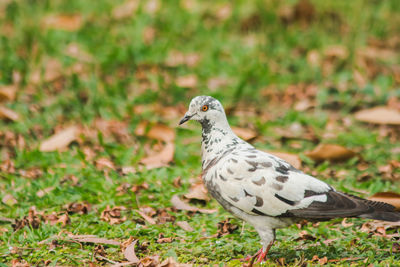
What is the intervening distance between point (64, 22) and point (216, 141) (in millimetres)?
4418

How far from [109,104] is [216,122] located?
2321 millimetres

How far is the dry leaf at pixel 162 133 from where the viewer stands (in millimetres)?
5305

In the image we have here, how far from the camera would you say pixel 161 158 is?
16.0ft

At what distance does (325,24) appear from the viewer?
7676 millimetres

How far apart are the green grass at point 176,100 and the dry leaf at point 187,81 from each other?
0.07 meters

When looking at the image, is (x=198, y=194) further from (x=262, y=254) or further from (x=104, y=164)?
(x=262, y=254)

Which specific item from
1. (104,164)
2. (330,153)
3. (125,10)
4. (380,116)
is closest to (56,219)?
(104,164)

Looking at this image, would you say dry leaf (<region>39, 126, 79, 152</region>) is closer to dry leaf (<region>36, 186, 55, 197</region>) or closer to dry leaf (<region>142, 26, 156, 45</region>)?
dry leaf (<region>36, 186, 55, 197</region>)

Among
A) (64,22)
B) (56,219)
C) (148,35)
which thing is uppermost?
(64,22)

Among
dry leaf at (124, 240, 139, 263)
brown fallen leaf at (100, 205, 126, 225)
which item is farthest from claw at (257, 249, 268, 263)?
brown fallen leaf at (100, 205, 126, 225)

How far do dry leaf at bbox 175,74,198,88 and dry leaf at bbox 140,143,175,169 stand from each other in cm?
145

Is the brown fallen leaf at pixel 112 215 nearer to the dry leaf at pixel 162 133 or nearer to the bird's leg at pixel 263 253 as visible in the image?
the bird's leg at pixel 263 253

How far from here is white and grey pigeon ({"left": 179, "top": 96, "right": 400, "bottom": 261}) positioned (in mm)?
3205

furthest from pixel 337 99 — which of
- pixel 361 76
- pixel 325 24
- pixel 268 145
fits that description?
pixel 325 24
